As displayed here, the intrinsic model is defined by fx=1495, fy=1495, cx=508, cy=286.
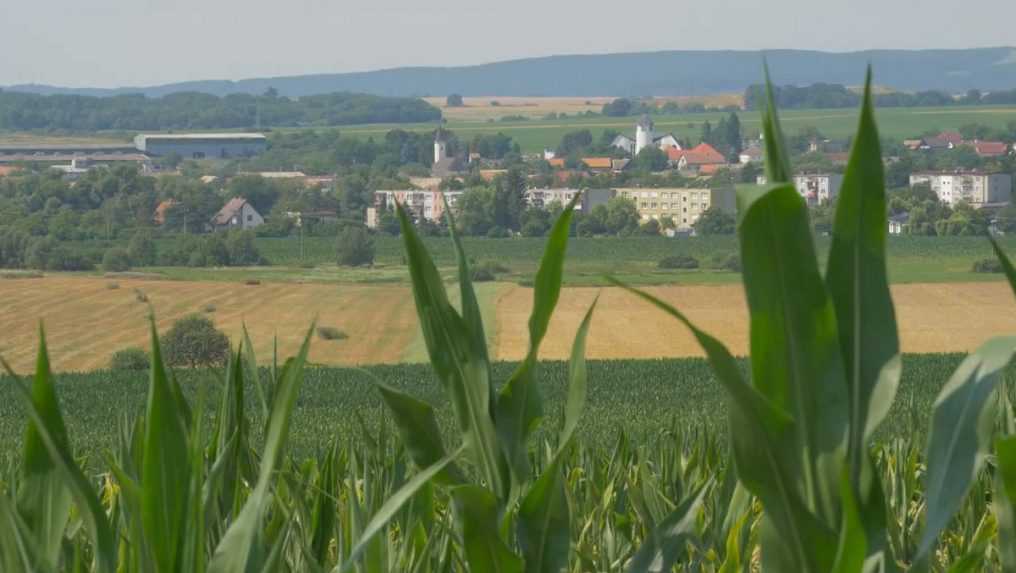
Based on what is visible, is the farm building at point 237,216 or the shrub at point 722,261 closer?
the shrub at point 722,261

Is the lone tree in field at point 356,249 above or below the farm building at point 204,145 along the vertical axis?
below

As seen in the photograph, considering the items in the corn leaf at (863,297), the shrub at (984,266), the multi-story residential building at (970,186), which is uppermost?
the corn leaf at (863,297)

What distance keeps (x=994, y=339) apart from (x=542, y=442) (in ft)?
8.09

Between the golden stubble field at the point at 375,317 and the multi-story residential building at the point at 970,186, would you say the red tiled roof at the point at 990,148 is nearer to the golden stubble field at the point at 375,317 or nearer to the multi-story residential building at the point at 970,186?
the multi-story residential building at the point at 970,186

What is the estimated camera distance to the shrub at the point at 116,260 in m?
64.4

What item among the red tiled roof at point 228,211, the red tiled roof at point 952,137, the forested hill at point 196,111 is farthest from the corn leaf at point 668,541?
the forested hill at point 196,111

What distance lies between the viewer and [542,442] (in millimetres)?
3564

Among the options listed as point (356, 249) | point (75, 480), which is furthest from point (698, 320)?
point (75, 480)

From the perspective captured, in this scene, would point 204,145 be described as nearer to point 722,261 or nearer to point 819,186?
point 722,261

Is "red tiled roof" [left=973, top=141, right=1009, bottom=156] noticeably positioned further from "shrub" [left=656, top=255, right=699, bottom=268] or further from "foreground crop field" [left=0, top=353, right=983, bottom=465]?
"foreground crop field" [left=0, top=353, right=983, bottom=465]

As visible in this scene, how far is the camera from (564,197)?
285 feet

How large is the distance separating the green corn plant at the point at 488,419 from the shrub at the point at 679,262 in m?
63.3

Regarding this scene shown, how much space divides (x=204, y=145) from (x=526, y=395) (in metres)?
135

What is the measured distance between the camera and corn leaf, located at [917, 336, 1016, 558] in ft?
3.80
